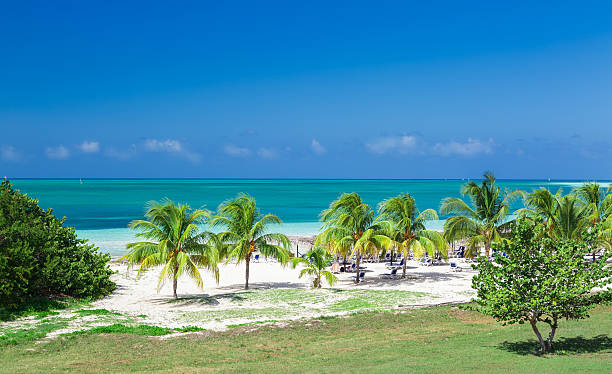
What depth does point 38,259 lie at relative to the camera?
21.7m

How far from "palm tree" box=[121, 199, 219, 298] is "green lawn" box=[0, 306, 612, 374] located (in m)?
5.89

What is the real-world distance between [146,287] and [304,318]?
11.9 metres

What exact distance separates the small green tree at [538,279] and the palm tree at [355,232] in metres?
14.6

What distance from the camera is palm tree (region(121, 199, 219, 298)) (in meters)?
22.1

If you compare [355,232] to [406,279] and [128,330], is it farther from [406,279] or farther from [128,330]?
[128,330]

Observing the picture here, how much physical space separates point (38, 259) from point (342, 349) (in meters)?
14.5

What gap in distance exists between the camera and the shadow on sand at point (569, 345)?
12844mm

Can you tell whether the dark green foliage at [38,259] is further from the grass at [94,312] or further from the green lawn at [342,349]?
the green lawn at [342,349]

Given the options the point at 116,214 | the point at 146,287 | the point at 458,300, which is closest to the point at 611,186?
the point at 458,300

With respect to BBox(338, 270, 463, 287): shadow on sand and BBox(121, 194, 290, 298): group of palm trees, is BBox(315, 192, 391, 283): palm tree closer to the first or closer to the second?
BBox(338, 270, 463, 287): shadow on sand

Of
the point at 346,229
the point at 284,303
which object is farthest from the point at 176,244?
the point at 346,229

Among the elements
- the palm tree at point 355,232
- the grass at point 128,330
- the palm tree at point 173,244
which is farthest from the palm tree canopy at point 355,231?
the grass at point 128,330

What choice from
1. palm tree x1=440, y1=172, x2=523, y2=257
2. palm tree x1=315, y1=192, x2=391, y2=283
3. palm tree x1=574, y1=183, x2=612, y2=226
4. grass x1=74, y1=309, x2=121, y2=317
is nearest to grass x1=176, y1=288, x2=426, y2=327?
grass x1=74, y1=309, x2=121, y2=317

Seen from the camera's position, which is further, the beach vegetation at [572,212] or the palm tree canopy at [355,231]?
the palm tree canopy at [355,231]
